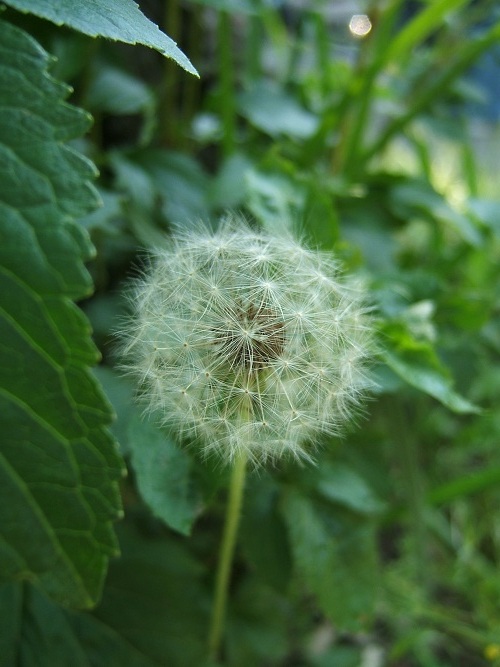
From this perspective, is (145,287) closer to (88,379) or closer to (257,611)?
(88,379)

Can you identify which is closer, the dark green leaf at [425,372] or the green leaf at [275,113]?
the dark green leaf at [425,372]

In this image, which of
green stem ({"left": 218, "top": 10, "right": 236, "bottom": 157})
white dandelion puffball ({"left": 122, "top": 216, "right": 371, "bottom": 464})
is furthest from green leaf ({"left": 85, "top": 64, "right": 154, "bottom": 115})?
white dandelion puffball ({"left": 122, "top": 216, "right": 371, "bottom": 464})

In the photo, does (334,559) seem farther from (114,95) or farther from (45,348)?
(114,95)

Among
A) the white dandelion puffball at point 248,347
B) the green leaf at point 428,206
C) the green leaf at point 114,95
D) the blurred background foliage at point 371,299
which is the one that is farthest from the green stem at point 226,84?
the white dandelion puffball at point 248,347

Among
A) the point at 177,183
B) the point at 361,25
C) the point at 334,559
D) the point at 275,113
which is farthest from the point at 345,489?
the point at 361,25

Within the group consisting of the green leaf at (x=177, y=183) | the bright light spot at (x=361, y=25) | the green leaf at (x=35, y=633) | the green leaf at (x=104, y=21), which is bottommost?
the green leaf at (x=35, y=633)

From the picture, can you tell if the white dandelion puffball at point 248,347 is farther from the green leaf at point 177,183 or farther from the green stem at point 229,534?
the green leaf at point 177,183
